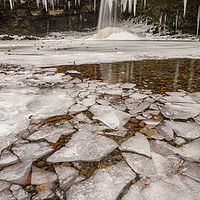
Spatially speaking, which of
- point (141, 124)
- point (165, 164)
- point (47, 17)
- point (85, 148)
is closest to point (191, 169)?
point (165, 164)

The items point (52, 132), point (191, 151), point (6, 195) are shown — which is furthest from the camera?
point (52, 132)

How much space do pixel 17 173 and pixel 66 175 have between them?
0.26m

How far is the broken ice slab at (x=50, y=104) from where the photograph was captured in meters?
1.37

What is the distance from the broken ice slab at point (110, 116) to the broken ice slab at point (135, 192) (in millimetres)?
504

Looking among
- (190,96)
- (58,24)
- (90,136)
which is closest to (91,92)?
(90,136)

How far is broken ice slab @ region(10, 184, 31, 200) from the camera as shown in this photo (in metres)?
0.66

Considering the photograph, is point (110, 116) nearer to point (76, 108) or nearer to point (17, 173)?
point (76, 108)

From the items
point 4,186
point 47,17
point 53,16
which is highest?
point 53,16

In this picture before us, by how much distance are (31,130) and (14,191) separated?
0.49 metres

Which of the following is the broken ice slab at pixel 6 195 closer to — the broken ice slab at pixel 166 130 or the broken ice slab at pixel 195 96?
the broken ice slab at pixel 166 130

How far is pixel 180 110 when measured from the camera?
56.2 inches

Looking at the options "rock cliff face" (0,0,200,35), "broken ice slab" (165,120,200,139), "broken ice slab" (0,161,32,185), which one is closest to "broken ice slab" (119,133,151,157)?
"broken ice slab" (165,120,200,139)

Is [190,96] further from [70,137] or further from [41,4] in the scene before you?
[41,4]

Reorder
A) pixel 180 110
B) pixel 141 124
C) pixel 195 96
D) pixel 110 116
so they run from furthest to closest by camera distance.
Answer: pixel 195 96 < pixel 180 110 < pixel 110 116 < pixel 141 124
